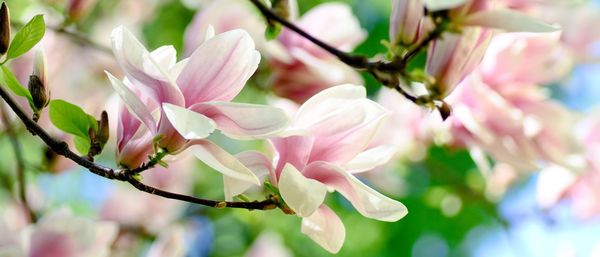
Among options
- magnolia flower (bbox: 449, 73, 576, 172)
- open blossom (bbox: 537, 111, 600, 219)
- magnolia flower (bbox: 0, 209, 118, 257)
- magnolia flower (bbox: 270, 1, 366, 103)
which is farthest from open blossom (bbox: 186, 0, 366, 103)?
open blossom (bbox: 537, 111, 600, 219)

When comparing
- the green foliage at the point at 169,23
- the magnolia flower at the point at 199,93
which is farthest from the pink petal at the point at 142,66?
the green foliage at the point at 169,23

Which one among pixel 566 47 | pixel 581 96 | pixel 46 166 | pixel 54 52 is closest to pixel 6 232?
pixel 46 166

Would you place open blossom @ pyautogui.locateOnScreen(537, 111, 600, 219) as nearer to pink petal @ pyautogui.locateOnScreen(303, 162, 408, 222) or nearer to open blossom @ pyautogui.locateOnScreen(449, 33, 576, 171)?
open blossom @ pyautogui.locateOnScreen(449, 33, 576, 171)

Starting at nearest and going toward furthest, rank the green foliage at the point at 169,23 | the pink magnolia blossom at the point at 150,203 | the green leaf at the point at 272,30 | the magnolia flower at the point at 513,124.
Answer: the green leaf at the point at 272,30, the magnolia flower at the point at 513,124, the pink magnolia blossom at the point at 150,203, the green foliage at the point at 169,23

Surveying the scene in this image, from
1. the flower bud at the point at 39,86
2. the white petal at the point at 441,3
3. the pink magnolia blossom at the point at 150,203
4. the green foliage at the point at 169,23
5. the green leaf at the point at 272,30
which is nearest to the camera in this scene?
the white petal at the point at 441,3

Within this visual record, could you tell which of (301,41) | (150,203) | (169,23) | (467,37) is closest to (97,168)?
(467,37)

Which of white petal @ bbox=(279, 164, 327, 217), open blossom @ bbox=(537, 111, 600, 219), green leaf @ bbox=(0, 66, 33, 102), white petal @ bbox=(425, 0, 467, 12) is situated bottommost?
open blossom @ bbox=(537, 111, 600, 219)

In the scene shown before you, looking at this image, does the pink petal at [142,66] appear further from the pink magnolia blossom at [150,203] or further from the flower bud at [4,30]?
the pink magnolia blossom at [150,203]
